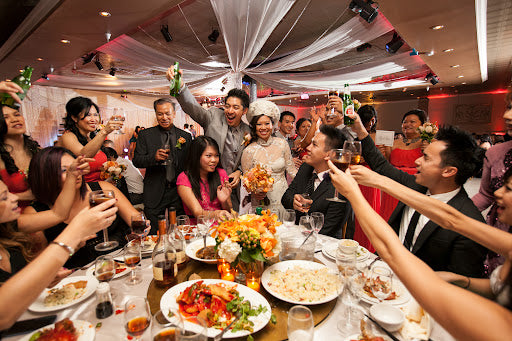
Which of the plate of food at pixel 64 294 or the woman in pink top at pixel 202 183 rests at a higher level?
the woman in pink top at pixel 202 183

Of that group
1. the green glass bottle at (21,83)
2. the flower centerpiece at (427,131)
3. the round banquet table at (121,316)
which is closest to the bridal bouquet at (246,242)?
the round banquet table at (121,316)

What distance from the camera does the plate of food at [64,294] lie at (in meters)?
1.24

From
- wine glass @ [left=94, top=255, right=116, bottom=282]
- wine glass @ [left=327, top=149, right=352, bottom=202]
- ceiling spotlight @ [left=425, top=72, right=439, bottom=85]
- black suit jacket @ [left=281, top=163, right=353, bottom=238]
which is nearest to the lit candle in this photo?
wine glass @ [left=94, top=255, right=116, bottom=282]

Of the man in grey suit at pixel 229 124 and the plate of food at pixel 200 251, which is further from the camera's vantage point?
the man in grey suit at pixel 229 124

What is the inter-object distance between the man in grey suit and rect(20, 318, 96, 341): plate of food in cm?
234

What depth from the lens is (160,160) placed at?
3262mm

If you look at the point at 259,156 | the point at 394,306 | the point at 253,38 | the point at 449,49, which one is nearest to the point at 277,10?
the point at 253,38

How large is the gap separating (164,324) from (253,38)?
3.58m

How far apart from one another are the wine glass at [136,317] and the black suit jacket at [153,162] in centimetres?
229

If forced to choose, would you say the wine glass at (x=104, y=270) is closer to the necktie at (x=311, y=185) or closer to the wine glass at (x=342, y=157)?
the wine glass at (x=342, y=157)

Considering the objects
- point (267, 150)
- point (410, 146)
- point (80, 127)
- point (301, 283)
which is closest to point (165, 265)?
point (301, 283)

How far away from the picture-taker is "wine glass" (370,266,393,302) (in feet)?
4.01

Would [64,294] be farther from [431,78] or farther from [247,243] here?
[431,78]

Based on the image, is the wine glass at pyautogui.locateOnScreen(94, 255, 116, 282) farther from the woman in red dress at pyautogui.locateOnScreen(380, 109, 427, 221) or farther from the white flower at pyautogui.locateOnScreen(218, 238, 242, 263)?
the woman in red dress at pyautogui.locateOnScreen(380, 109, 427, 221)
